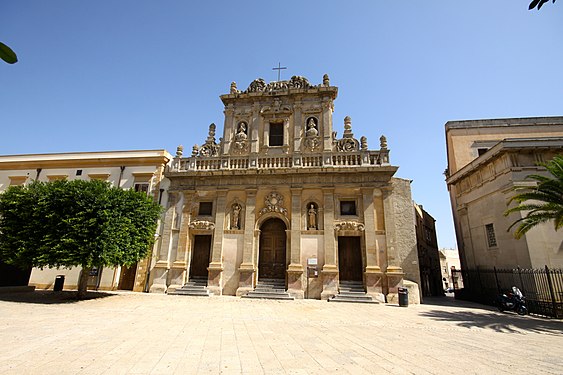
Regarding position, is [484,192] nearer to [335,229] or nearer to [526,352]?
[335,229]

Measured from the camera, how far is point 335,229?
15922 mm

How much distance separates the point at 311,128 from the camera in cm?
1838

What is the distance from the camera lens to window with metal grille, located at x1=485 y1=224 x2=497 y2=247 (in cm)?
1573

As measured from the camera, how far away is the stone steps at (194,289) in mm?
15305

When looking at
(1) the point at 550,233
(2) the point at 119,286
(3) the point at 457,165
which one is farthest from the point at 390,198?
(2) the point at 119,286

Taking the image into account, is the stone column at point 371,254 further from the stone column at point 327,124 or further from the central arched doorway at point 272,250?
the central arched doorway at point 272,250

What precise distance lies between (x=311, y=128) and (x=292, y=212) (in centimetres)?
596

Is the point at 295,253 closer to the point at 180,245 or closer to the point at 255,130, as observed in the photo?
the point at 180,245

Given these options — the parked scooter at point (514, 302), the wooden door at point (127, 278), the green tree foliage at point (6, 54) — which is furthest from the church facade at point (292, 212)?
the green tree foliage at point (6, 54)

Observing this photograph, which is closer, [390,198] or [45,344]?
[45,344]

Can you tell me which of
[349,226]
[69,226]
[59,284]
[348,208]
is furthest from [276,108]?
[59,284]

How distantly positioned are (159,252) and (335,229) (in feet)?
35.7

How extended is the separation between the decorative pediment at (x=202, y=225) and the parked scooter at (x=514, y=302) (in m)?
15.2

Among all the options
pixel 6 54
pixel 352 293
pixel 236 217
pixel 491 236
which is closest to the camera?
pixel 6 54
